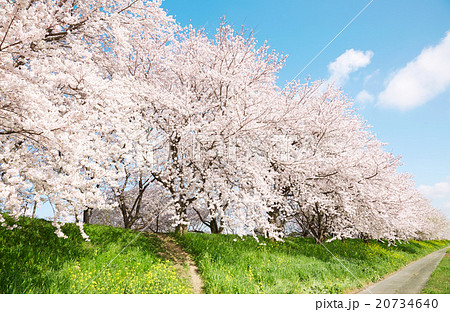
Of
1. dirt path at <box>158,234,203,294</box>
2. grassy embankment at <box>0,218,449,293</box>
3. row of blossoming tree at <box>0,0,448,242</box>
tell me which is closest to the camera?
row of blossoming tree at <box>0,0,448,242</box>

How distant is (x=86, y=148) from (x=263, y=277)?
599 centimetres

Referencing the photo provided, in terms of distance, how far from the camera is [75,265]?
6633 millimetres

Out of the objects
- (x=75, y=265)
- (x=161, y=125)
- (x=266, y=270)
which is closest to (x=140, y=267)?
(x=75, y=265)

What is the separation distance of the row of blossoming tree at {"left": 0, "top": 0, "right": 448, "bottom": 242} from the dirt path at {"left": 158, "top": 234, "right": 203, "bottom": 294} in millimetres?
986

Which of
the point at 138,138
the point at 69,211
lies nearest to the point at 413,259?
the point at 138,138

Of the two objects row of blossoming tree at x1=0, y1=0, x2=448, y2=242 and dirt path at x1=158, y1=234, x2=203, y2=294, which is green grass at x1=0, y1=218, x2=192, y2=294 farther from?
row of blossoming tree at x1=0, y1=0, x2=448, y2=242

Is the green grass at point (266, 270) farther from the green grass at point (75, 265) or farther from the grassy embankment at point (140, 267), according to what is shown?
the green grass at point (75, 265)

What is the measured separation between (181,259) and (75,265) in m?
3.52

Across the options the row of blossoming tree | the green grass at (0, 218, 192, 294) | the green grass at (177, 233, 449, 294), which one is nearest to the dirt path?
the green grass at (177, 233, 449, 294)

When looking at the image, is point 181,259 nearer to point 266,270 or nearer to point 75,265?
point 266,270

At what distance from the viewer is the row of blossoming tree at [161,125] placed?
15.5 feet

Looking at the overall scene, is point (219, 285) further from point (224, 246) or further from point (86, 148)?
point (86, 148)

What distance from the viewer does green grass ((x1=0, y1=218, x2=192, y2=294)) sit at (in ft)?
18.1

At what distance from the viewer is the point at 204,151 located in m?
9.98
